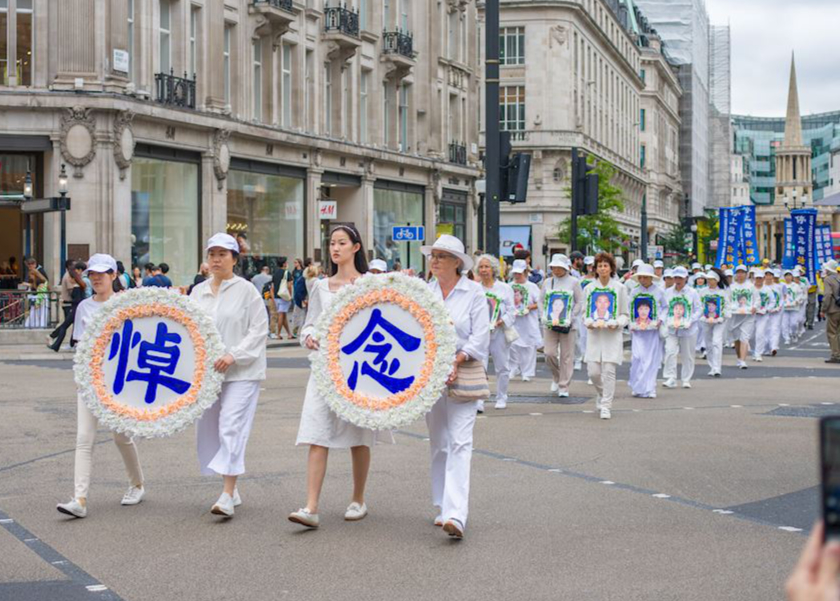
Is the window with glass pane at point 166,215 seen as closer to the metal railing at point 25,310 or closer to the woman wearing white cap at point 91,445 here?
the metal railing at point 25,310

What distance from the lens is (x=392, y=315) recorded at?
836 cm

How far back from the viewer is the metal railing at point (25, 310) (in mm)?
28078

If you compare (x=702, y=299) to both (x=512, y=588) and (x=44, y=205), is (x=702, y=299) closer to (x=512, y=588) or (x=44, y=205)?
(x=44, y=205)

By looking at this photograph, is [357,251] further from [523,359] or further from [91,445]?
[523,359]

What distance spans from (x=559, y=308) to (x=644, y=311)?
1559 millimetres

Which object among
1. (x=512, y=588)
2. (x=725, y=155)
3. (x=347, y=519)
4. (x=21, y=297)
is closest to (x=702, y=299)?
(x=21, y=297)

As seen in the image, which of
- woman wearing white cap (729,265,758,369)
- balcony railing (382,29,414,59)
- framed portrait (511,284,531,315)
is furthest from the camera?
balcony railing (382,29,414,59)

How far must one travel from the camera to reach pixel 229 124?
36.4 metres

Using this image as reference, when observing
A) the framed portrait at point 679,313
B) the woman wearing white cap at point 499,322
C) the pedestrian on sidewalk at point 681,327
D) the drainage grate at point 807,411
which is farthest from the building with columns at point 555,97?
the woman wearing white cap at point 499,322

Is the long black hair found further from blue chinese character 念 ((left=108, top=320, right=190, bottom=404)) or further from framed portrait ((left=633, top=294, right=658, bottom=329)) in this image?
framed portrait ((left=633, top=294, right=658, bottom=329))

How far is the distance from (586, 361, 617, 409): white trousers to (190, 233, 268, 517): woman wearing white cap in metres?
6.81

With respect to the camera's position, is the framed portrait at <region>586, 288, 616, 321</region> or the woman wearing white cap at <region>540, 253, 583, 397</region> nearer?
the framed portrait at <region>586, 288, 616, 321</region>

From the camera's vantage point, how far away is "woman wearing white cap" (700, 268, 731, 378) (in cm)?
2303

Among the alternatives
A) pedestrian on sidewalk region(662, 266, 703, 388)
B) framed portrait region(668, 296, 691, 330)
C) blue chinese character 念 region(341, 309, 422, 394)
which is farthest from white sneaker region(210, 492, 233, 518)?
framed portrait region(668, 296, 691, 330)
